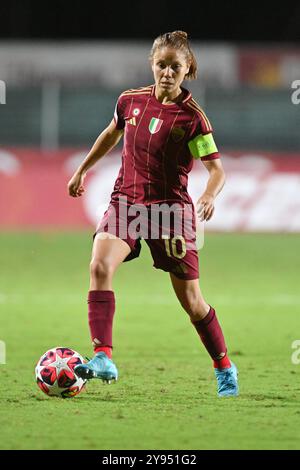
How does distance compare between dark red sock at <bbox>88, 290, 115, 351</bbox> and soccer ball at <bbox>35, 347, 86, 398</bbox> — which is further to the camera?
soccer ball at <bbox>35, 347, 86, 398</bbox>

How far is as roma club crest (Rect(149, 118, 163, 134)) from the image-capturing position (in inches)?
239

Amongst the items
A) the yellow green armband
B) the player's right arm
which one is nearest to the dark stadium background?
the player's right arm

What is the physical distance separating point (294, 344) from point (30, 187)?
28.3 feet

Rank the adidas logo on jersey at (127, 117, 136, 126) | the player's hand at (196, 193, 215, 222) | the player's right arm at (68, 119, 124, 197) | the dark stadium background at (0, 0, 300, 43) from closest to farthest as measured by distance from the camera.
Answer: the player's hand at (196, 193, 215, 222)
the adidas logo on jersey at (127, 117, 136, 126)
the player's right arm at (68, 119, 124, 197)
the dark stadium background at (0, 0, 300, 43)

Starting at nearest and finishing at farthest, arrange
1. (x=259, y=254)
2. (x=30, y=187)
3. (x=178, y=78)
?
1. (x=178, y=78)
2. (x=259, y=254)
3. (x=30, y=187)

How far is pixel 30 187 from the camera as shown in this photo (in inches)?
631

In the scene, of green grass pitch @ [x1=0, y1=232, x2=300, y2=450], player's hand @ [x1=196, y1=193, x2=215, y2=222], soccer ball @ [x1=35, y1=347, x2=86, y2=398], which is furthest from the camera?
soccer ball @ [x1=35, y1=347, x2=86, y2=398]

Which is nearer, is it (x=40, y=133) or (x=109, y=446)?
(x=109, y=446)

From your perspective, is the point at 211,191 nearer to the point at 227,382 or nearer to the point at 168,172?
the point at 168,172

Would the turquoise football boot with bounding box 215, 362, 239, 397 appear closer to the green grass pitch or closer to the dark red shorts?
the green grass pitch

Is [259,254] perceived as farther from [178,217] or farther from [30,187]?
[178,217]
